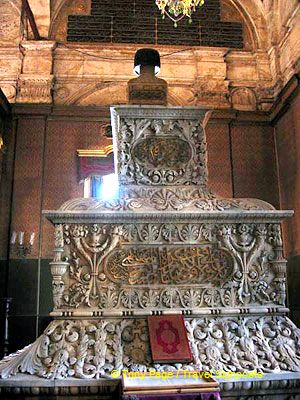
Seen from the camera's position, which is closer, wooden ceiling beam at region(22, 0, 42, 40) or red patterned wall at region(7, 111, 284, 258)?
red patterned wall at region(7, 111, 284, 258)

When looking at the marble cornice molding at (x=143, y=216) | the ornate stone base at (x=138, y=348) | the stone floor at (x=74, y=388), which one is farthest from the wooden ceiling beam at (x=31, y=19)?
the stone floor at (x=74, y=388)

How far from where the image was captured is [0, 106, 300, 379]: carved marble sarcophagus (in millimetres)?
2953

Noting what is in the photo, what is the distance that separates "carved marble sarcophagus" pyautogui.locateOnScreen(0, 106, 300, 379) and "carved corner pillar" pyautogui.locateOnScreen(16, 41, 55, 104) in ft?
18.8

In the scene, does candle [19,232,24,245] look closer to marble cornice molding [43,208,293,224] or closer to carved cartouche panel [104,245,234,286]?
marble cornice molding [43,208,293,224]

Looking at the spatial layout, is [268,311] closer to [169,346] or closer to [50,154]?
[169,346]

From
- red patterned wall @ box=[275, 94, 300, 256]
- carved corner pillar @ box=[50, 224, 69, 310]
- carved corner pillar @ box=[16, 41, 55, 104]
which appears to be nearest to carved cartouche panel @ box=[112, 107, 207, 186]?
carved corner pillar @ box=[50, 224, 69, 310]

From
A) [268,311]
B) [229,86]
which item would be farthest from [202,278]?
[229,86]

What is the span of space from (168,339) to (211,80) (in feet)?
23.0

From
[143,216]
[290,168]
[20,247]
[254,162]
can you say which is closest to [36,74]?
[20,247]

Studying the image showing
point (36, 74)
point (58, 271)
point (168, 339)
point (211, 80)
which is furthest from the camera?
point (211, 80)

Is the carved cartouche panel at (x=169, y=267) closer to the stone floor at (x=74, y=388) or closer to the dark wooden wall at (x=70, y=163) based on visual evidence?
the stone floor at (x=74, y=388)

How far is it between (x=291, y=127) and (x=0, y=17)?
612cm

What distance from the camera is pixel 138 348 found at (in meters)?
2.96

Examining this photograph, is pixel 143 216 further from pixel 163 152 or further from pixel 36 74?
pixel 36 74
